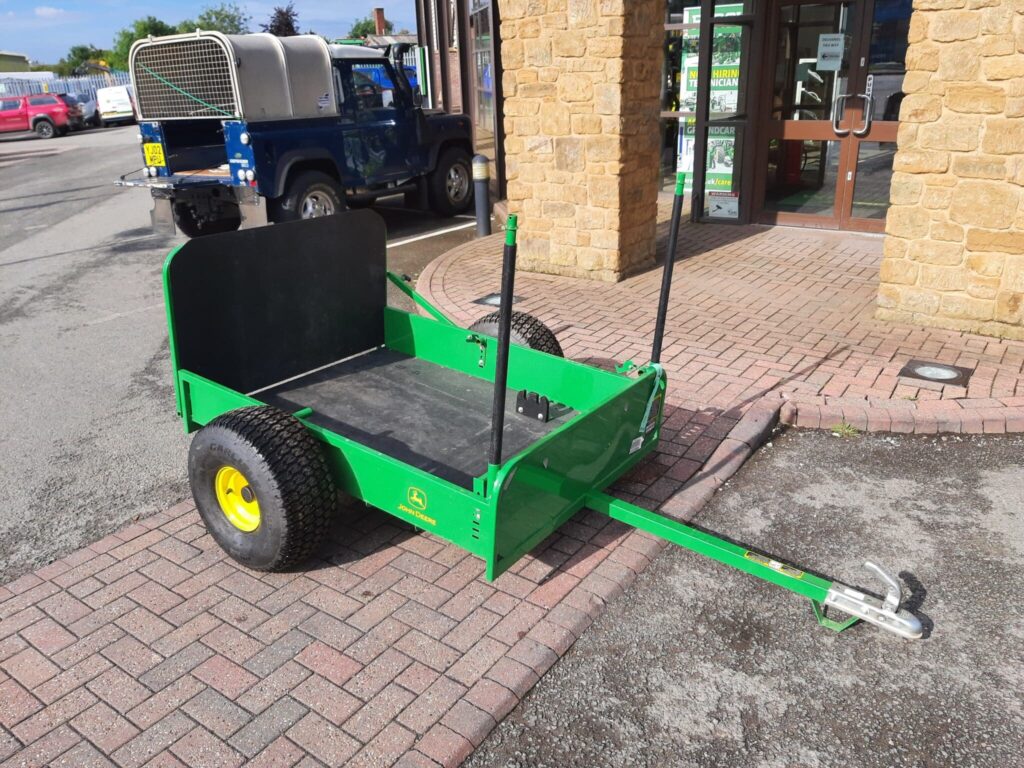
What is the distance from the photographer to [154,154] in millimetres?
10289

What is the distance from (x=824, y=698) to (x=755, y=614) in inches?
19.9

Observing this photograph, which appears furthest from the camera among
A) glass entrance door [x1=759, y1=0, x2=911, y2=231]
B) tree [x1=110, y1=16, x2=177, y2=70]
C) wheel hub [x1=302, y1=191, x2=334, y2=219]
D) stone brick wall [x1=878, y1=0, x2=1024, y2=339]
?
tree [x1=110, y1=16, x2=177, y2=70]

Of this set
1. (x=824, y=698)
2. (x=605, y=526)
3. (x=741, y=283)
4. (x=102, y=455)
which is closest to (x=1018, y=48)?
(x=741, y=283)

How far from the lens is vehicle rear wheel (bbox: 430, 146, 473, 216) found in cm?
1184

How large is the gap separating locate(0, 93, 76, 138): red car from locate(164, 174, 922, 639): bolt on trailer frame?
29662 millimetres

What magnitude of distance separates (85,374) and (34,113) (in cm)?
2793

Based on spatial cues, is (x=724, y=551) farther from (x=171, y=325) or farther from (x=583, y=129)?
(x=583, y=129)

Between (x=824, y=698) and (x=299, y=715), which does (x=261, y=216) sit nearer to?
(x=299, y=715)

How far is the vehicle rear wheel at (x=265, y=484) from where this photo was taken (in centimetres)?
349

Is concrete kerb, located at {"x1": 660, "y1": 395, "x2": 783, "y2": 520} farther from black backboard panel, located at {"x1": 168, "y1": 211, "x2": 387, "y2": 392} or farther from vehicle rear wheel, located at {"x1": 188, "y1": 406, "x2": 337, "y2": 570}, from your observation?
black backboard panel, located at {"x1": 168, "y1": 211, "x2": 387, "y2": 392}

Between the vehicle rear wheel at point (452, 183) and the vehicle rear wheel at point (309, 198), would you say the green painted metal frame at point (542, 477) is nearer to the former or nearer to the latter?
the vehicle rear wheel at point (309, 198)

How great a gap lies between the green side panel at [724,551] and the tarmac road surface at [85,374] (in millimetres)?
2455

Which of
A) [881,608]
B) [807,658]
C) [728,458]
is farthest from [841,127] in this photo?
[807,658]

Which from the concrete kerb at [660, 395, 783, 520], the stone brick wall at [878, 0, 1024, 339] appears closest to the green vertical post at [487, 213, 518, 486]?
the concrete kerb at [660, 395, 783, 520]
